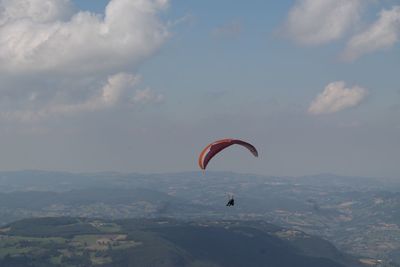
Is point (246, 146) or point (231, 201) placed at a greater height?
point (246, 146)

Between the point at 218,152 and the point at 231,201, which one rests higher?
the point at 218,152
